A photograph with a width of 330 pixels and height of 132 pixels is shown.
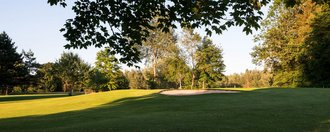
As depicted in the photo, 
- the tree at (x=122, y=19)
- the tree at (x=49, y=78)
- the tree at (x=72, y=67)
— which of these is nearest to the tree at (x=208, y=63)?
the tree at (x=72, y=67)

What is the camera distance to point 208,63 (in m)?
64.8

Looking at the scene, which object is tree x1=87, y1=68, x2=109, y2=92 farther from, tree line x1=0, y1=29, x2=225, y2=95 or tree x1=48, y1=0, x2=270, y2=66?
tree x1=48, y1=0, x2=270, y2=66

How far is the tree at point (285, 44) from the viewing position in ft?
162

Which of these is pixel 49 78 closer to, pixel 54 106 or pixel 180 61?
pixel 180 61

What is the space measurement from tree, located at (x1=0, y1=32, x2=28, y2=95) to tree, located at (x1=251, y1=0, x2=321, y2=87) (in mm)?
41469

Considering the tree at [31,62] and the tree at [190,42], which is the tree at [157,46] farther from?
the tree at [31,62]

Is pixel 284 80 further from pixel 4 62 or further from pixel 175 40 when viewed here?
pixel 4 62

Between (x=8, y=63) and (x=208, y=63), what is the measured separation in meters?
36.1

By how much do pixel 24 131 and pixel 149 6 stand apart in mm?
7136

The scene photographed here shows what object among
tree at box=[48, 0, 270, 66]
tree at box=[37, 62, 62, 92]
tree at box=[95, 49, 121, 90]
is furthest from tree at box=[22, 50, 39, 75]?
tree at box=[48, 0, 270, 66]

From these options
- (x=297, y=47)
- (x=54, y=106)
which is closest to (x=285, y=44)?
(x=297, y=47)

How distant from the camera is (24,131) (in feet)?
39.8

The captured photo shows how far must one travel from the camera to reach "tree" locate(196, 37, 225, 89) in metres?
63.2

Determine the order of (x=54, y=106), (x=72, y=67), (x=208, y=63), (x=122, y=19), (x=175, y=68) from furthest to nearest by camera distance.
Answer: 1. (x=72, y=67)
2. (x=208, y=63)
3. (x=175, y=68)
4. (x=54, y=106)
5. (x=122, y=19)
